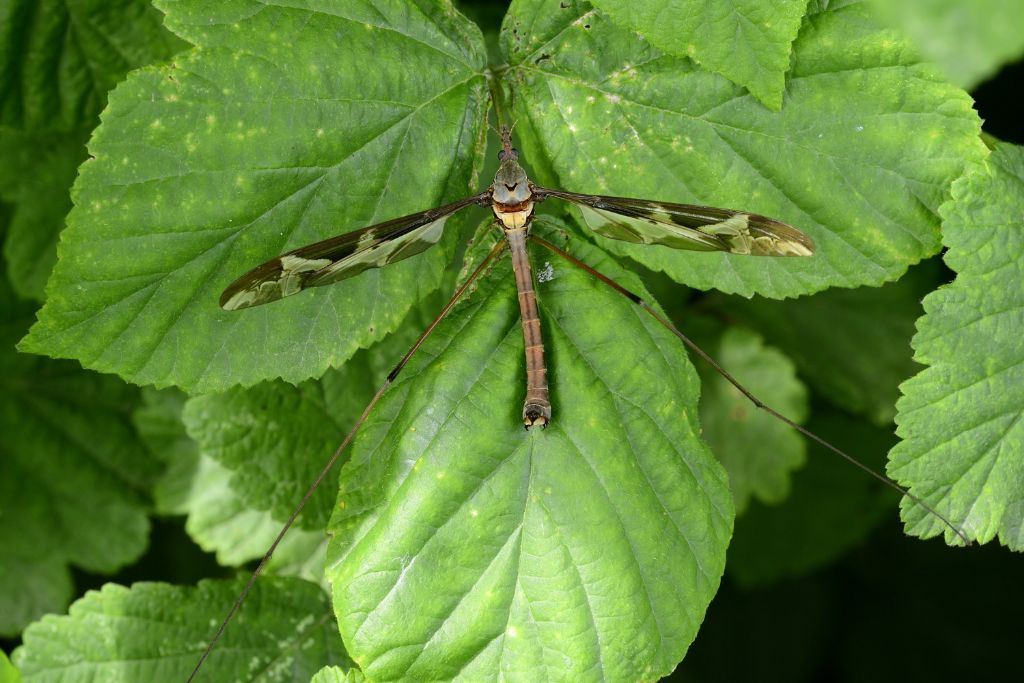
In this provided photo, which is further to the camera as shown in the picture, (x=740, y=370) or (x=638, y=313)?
(x=740, y=370)

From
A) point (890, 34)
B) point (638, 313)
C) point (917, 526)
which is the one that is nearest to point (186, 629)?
point (638, 313)

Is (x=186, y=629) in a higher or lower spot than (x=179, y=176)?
lower

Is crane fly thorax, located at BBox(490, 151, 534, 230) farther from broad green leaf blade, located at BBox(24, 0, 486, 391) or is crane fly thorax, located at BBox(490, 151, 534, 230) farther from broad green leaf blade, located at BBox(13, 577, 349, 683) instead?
broad green leaf blade, located at BBox(13, 577, 349, 683)

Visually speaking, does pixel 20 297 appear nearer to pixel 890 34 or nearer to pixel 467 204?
pixel 467 204

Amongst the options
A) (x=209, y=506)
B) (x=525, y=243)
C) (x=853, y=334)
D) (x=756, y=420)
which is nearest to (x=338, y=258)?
(x=525, y=243)

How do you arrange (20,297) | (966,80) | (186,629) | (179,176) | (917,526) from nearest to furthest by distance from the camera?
(966,80), (179,176), (917,526), (186,629), (20,297)

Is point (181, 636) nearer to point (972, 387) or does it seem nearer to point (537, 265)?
point (537, 265)

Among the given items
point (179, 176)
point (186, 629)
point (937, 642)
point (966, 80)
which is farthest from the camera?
point (937, 642)

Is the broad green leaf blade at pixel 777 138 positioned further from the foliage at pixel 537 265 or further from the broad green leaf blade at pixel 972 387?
the broad green leaf blade at pixel 972 387
